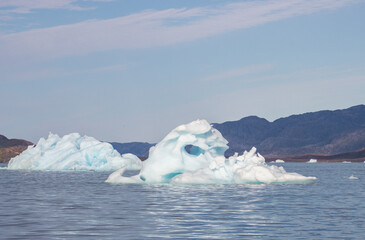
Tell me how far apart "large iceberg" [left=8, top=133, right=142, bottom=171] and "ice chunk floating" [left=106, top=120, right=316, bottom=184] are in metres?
36.9

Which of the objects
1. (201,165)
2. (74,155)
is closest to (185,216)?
(201,165)

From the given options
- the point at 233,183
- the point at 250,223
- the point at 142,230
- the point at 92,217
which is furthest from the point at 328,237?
the point at 233,183

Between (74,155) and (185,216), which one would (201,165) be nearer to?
(185,216)

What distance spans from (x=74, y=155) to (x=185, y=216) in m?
58.6

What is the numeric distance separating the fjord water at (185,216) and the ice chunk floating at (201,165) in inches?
240

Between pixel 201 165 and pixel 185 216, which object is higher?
pixel 201 165

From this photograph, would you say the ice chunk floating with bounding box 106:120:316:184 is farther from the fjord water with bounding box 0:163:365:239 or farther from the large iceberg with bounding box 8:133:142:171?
the large iceberg with bounding box 8:133:142:171

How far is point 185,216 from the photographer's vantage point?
22.5 meters

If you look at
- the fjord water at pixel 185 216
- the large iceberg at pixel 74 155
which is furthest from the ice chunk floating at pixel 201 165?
the large iceberg at pixel 74 155

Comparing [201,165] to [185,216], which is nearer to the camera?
[185,216]

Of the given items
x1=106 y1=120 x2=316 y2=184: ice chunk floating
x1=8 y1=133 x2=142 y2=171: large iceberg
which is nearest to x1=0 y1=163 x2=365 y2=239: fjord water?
x1=106 y1=120 x2=316 y2=184: ice chunk floating

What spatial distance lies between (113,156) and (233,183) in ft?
142

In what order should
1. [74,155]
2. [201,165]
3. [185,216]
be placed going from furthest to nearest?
[74,155], [201,165], [185,216]

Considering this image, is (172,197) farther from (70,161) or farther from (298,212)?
(70,161)
